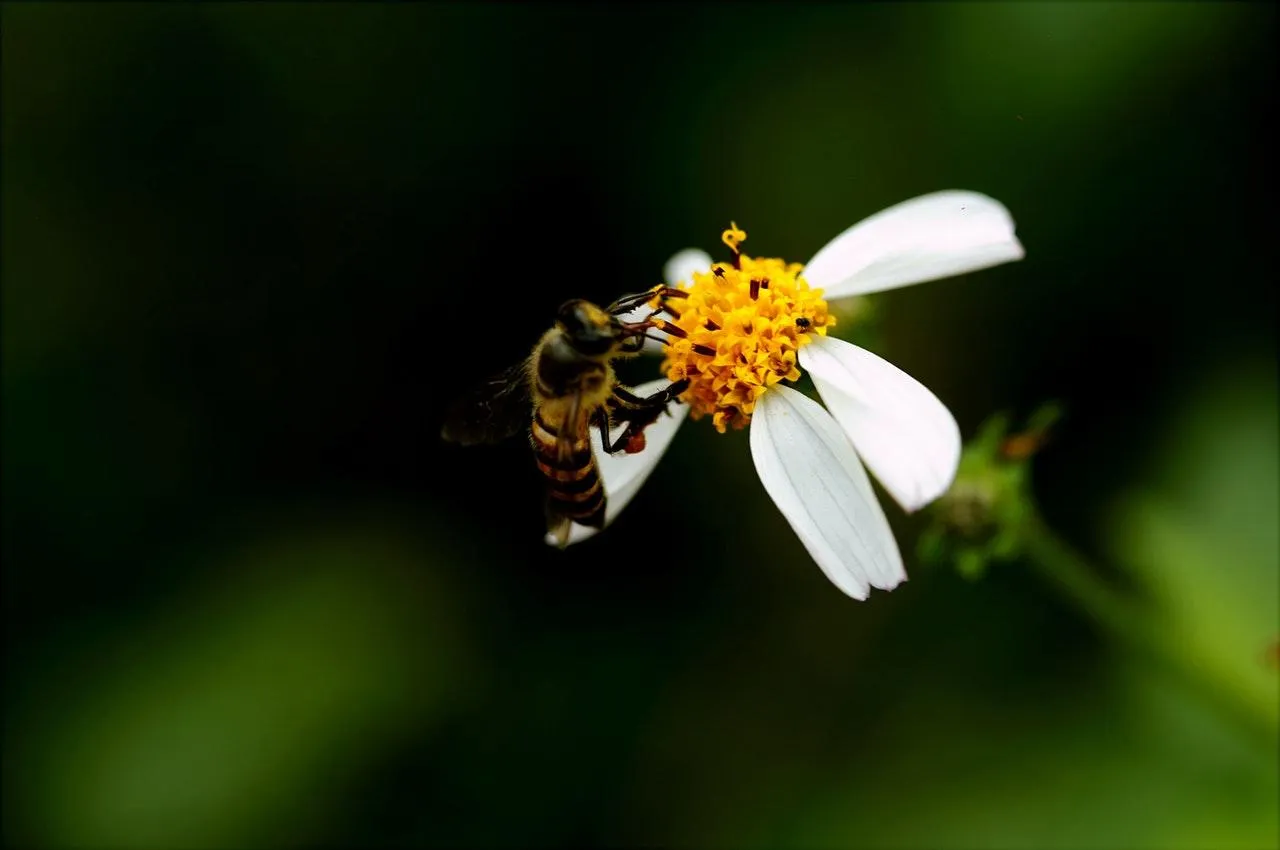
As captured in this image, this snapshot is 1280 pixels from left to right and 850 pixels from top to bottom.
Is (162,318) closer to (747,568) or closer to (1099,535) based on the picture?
(747,568)

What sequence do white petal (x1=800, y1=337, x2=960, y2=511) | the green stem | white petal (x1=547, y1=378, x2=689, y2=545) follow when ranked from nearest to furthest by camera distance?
white petal (x1=800, y1=337, x2=960, y2=511) → white petal (x1=547, y1=378, x2=689, y2=545) → the green stem

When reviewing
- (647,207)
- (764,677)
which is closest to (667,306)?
(647,207)

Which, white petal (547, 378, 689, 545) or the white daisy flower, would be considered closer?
the white daisy flower

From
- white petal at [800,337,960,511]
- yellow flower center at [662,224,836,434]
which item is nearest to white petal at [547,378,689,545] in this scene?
yellow flower center at [662,224,836,434]

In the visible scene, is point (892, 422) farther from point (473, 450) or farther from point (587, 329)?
point (473, 450)

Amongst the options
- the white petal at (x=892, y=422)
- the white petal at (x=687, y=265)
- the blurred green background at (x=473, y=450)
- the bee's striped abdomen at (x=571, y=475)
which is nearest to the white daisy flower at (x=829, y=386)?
the white petal at (x=892, y=422)

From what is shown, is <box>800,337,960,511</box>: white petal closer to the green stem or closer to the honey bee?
A: the honey bee

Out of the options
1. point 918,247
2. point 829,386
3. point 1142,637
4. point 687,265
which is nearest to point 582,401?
point 829,386
